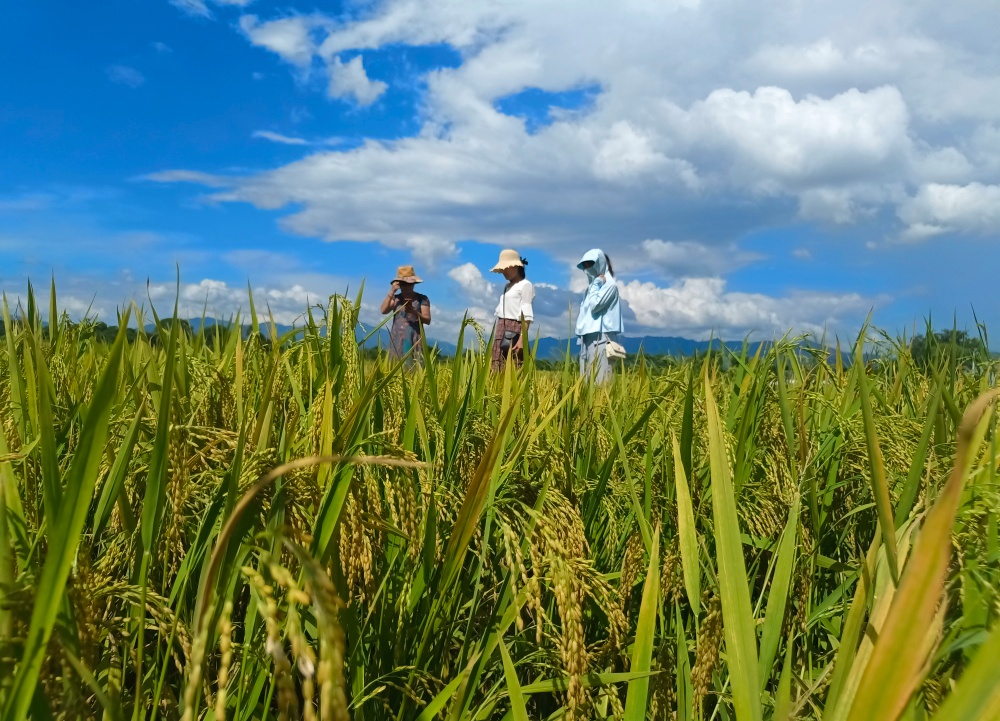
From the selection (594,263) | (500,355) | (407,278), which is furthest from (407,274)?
(500,355)

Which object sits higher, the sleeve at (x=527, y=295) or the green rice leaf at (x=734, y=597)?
the sleeve at (x=527, y=295)

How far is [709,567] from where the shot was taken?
4.19 ft

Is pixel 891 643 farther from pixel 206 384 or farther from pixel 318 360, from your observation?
pixel 206 384

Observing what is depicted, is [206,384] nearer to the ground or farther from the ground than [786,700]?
farther from the ground

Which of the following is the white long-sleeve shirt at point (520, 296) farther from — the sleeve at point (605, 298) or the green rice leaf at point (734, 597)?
the green rice leaf at point (734, 597)

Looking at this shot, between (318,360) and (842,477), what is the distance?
1307 millimetres

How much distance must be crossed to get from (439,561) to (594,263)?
29.8 ft

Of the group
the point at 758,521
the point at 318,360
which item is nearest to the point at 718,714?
the point at 758,521

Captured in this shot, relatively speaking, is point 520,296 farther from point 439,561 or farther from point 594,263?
point 439,561

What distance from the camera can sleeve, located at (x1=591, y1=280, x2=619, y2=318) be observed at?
30.0 ft

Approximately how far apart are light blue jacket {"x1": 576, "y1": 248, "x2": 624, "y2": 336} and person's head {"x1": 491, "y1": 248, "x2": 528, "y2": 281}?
953 millimetres

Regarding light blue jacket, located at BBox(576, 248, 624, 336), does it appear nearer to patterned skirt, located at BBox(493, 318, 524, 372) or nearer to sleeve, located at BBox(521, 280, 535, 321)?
sleeve, located at BBox(521, 280, 535, 321)

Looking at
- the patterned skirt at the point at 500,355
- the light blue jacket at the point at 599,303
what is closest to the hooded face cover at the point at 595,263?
the light blue jacket at the point at 599,303

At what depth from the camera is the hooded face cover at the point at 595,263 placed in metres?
10.0
